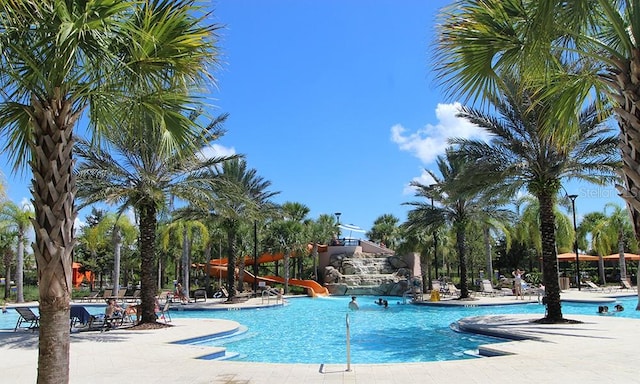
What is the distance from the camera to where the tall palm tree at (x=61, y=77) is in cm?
418

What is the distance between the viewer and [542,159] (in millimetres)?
14938

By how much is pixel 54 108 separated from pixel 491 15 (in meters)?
4.66

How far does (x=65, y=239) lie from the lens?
448 cm

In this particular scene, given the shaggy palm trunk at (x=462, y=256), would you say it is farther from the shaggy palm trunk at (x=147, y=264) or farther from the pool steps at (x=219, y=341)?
the shaggy palm trunk at (x=147, y=264)

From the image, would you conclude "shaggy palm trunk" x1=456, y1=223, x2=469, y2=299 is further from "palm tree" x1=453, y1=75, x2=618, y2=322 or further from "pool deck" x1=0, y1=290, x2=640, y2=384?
"pool deck" x1=0, y1=290, x2=640, y2=384

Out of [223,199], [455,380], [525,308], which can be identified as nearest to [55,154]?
[455,380]

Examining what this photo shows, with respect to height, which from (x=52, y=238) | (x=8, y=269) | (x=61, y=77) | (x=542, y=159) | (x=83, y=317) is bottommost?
(x=83, y=317)

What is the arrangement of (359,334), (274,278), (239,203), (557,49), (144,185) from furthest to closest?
1. (274,278)
2. (239,203)
3. (359,334)
4. (144,185)
5. (557,49)

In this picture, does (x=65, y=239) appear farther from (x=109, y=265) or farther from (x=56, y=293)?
(x=109, y=265)

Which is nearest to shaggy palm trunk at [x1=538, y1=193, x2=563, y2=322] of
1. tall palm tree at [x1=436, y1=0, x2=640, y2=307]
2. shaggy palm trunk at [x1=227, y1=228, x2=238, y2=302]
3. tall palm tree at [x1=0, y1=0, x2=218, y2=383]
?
tall palm tree at [x1=436, y1=0, x2=640, y2=307]

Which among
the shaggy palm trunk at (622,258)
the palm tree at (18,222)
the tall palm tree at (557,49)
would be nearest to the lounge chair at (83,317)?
the tall palm tree at (557,49)

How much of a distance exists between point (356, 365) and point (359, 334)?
23.6ft

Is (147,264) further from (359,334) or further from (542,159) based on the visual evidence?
(542,159)

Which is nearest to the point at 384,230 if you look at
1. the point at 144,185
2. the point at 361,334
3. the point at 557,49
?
the point at 361,334
